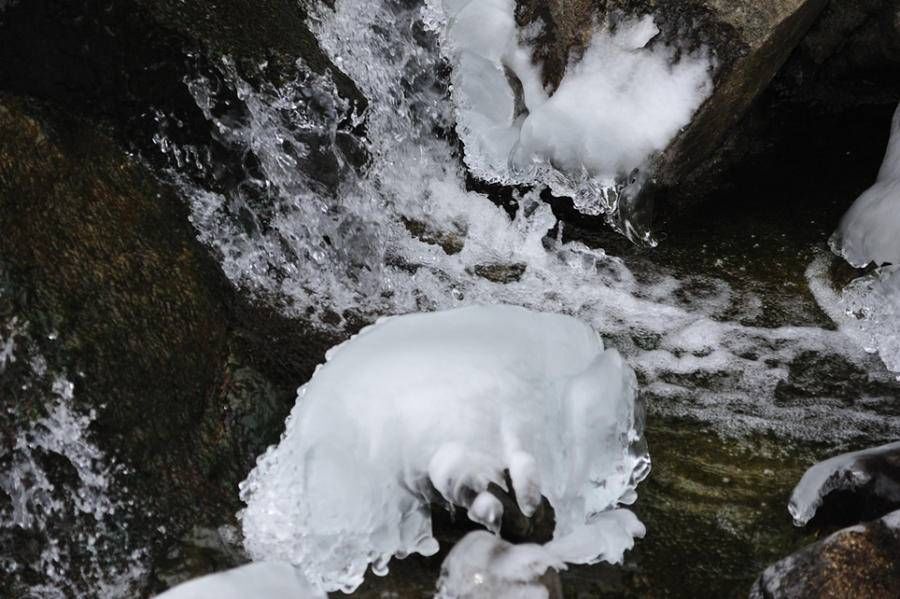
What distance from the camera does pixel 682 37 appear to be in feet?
13.6

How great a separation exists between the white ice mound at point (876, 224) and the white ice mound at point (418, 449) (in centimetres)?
184

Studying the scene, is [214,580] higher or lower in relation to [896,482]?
lower

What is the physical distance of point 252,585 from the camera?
2.43 metres

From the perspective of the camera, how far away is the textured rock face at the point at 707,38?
408 centimetres

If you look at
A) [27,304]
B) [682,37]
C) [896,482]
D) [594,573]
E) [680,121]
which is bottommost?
[27,304]

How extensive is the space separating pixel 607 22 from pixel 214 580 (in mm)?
2900

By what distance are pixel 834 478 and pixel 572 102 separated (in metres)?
1.97

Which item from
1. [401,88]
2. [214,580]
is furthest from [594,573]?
[401,88]

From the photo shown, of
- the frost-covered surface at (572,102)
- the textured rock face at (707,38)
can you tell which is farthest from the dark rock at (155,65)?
the textured rock face at (707,38)

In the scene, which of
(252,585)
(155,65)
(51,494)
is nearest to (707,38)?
(155,65)

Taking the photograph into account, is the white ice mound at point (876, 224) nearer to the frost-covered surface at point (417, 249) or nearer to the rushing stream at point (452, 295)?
the rushing stream at point (452, 295)

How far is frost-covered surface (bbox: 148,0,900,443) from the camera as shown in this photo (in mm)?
3859

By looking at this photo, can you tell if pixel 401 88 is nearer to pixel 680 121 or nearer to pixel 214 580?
pixel 680 121

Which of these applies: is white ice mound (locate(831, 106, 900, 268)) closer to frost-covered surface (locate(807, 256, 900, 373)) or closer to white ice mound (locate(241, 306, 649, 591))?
frost-covered surface (locate(807, 256, 900, 373))
